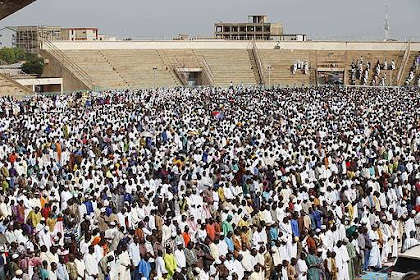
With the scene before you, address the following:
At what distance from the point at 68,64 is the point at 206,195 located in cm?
3109

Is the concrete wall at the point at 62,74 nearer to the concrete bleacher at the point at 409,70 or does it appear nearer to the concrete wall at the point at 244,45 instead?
the concrete wall at the point at 244,45

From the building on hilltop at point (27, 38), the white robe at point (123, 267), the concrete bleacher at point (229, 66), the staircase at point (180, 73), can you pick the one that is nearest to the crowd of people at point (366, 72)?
the concrete bleacher at point (229, 66)

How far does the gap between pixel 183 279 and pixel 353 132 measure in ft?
38.1

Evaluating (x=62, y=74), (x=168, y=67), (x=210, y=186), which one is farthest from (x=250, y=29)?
(x=210, y=186)

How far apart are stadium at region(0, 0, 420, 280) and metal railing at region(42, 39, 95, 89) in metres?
11.2

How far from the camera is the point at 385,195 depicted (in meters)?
11.7

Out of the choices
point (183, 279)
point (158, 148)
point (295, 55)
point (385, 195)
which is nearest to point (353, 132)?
point (158, 148)

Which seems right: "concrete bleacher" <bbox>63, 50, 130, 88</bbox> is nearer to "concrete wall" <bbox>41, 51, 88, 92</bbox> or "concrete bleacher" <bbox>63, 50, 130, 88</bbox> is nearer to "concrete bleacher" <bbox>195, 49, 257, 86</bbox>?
"concrete wall" <bbox>41, 51, 88, 92</bbox>

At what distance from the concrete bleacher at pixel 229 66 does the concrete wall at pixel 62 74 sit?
27.0ft

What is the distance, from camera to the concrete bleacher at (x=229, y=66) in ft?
144

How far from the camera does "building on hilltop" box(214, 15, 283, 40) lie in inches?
2413

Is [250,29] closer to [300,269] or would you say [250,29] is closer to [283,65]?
[283,65]

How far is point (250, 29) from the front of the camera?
62.1 meters

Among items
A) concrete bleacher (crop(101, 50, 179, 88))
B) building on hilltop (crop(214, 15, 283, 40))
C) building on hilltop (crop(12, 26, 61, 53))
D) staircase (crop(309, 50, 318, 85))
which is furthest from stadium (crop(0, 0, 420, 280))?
building on hilltop (crop(12, 26, 61, 53))
